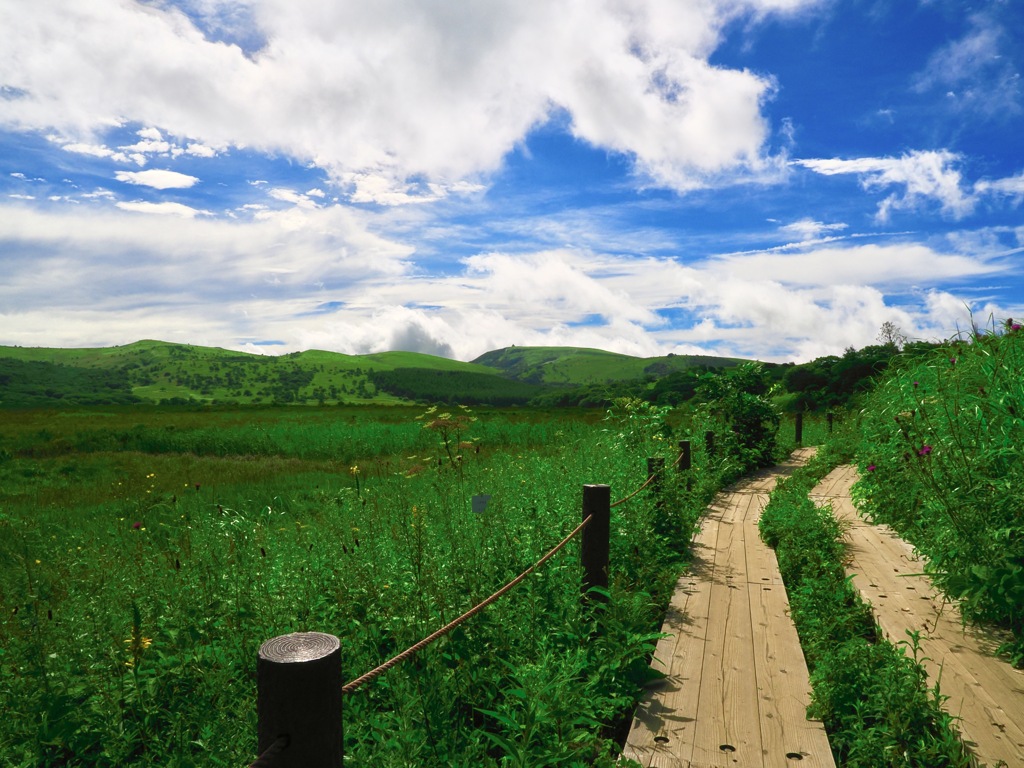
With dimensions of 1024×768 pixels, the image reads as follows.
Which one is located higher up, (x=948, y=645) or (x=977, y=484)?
(x=977, y=484)

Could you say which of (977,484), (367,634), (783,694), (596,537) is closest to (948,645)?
(977,484)

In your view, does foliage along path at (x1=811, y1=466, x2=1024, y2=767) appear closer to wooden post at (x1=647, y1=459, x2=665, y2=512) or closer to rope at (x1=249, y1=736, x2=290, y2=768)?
wooden post at (x1=647, y1=459, x2=665, y2=512)

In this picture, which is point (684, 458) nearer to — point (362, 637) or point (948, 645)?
point (948, 645)

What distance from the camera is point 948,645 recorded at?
3.99 m

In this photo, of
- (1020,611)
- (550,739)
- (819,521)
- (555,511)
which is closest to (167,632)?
(550,739)

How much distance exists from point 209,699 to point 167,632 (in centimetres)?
76

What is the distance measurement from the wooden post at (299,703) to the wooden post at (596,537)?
2.83 meters

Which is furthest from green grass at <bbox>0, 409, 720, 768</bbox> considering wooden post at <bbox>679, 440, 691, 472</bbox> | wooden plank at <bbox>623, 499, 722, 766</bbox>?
wooden post at <bbox>679, 440, 691, 472</bbox>

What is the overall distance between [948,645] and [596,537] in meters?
2.58

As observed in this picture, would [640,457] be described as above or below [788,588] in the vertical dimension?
above

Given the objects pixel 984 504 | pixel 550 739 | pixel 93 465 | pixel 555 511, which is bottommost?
pixel 93 465

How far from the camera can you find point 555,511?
5738 mm

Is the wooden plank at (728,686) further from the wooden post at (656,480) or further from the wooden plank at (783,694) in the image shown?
the wooden post at (656,480)

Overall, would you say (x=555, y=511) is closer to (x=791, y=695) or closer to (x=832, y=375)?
(x=791, y=695)
